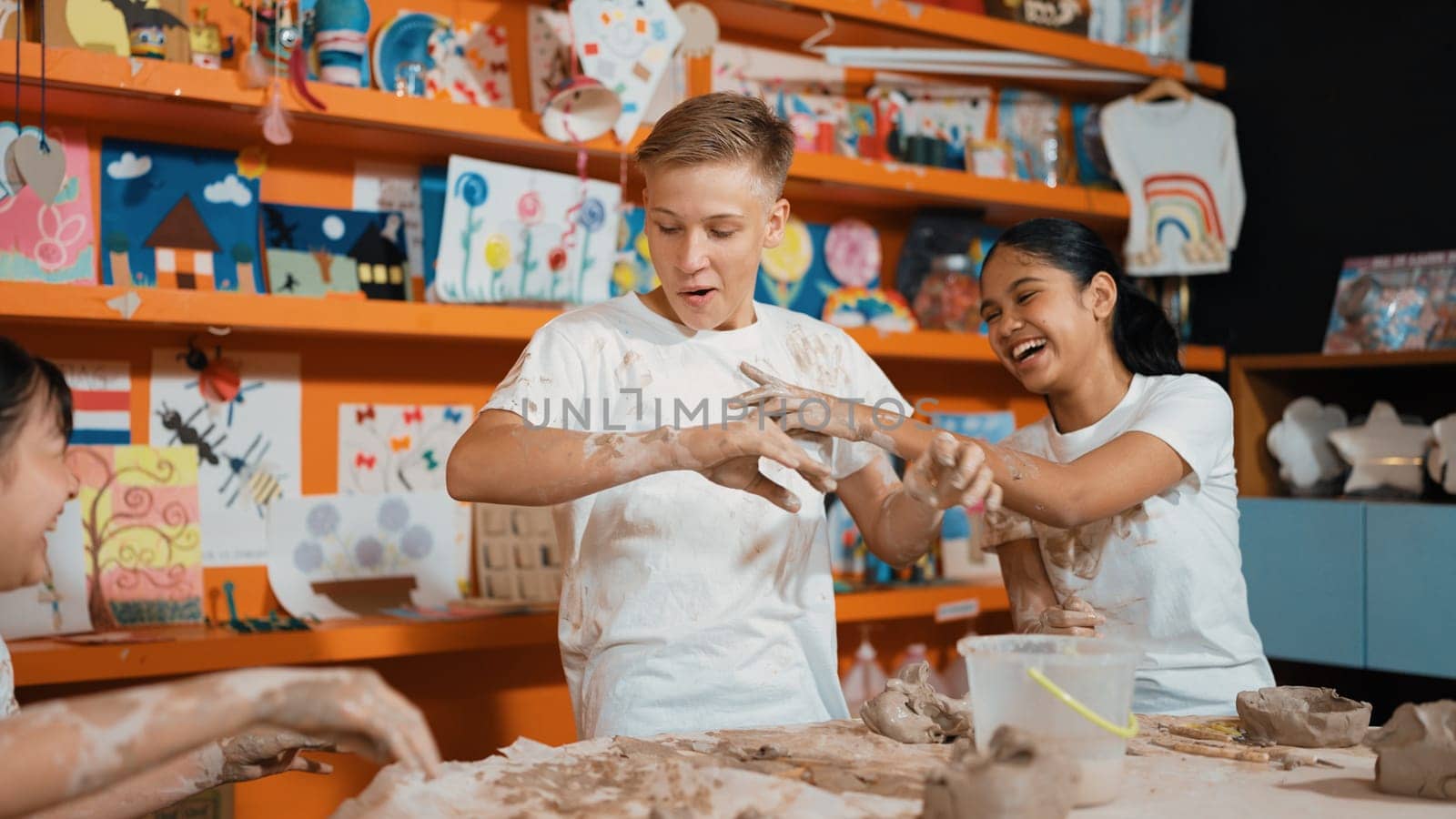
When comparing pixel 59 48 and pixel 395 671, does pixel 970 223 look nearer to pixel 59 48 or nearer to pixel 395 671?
pixel 395 671

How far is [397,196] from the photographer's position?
284 cm

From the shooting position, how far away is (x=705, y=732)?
1.55 metres

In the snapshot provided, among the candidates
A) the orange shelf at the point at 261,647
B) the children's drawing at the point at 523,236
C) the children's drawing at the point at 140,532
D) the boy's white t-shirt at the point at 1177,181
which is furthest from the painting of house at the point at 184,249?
the boy's white t-shirt at the point at 1177,181

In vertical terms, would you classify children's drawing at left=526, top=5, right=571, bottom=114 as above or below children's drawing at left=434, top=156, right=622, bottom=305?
above

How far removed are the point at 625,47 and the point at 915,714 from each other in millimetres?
1729

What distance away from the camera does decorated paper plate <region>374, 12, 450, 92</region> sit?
2.71 m

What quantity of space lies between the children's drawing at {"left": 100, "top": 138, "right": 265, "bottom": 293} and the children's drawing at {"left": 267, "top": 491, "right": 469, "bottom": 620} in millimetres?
496

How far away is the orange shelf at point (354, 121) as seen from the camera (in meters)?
2.29

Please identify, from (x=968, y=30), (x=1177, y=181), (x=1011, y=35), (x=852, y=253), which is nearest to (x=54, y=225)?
(x=852, y=253)

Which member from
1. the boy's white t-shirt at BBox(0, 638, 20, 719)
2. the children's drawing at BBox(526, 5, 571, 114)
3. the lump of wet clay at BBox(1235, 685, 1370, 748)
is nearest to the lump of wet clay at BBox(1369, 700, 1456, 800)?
the lump of wet clay at BBox(1235, 685, 1370, 748)

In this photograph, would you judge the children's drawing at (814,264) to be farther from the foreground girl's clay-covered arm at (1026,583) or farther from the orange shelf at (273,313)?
the foreground girl's clay-covered arm at (1026,583)

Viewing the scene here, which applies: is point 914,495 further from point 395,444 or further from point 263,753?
point 395,444

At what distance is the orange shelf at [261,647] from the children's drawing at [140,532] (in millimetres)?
74

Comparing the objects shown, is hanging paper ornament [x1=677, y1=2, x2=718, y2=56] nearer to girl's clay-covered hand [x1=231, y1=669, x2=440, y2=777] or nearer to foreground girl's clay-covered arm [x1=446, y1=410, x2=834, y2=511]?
foreground girl's clay-covered arm [x1=446, y1=410, x2=834, y2=511]
